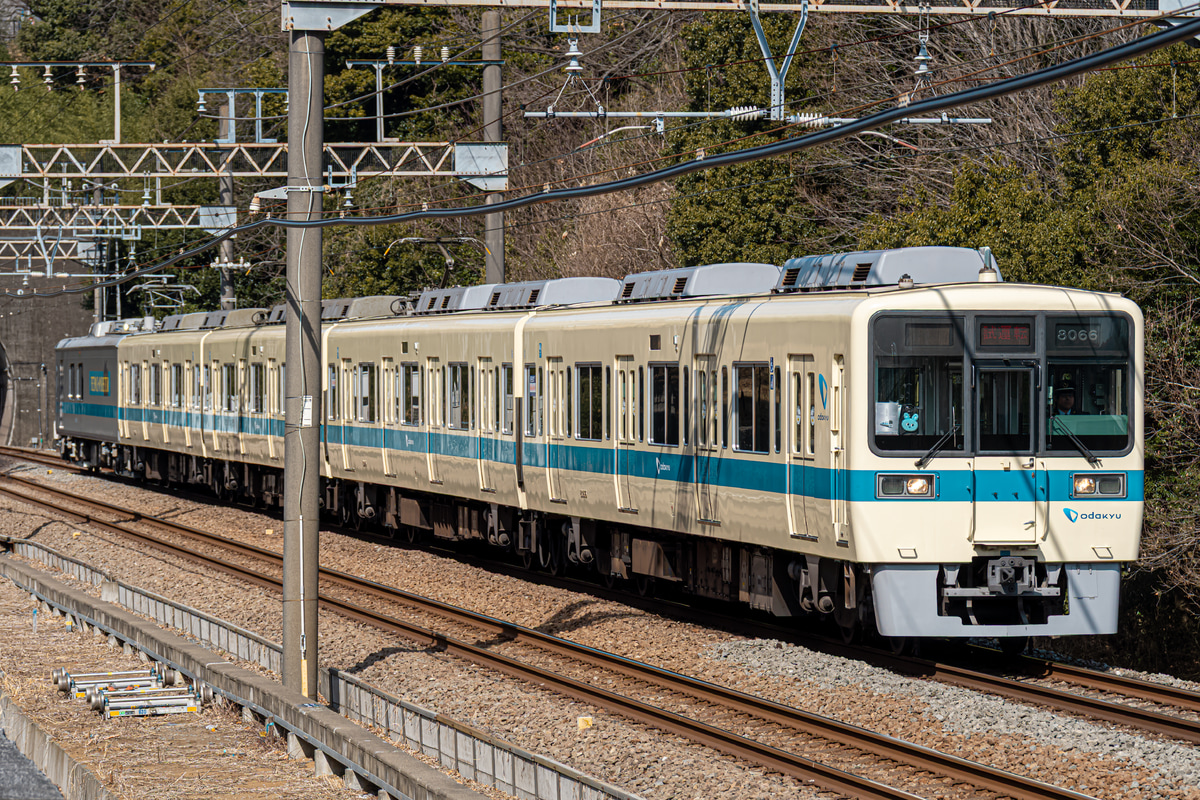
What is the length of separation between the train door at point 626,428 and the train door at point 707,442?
1275mm

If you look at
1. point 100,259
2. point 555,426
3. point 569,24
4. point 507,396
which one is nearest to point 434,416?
point 507,396

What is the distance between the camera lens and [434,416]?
822 inches

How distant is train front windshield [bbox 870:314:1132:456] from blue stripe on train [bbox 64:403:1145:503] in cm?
21

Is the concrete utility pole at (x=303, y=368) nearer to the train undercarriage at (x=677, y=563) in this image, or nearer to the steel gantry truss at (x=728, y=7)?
the steel gantry truss at (x=728, y=7)

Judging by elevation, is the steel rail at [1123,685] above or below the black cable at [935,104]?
below

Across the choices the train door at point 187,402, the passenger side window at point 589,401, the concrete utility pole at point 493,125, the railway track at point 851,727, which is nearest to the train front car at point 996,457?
the railway track at point 851,727

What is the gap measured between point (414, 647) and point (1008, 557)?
5032mm

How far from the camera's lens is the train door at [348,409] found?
77.9 ft

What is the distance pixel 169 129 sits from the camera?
65375 mm

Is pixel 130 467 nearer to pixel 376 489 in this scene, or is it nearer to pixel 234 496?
pixel 234 496

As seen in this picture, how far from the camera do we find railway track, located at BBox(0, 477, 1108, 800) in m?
9.16

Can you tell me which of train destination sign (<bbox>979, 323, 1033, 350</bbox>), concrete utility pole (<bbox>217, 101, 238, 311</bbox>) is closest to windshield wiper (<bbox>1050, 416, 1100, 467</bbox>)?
train destination sign (<bbox>979, 323, 1033, 350</bbox>)

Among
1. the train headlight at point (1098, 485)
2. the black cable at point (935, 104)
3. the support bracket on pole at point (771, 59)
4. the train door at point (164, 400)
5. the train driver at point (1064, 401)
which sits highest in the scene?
the support bracket on pole at point (771, 59)

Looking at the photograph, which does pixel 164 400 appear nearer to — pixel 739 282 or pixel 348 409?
pixel 348 409
